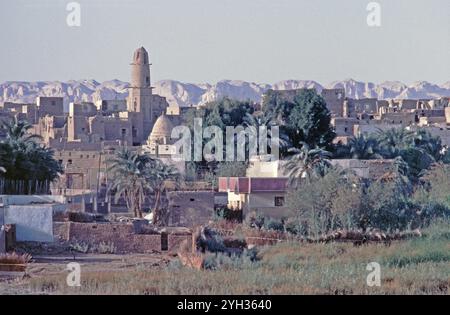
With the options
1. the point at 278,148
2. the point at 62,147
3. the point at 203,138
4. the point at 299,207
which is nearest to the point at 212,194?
the point at 299,207

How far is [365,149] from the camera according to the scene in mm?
33062

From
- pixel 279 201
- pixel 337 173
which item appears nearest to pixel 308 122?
pixel 279 201

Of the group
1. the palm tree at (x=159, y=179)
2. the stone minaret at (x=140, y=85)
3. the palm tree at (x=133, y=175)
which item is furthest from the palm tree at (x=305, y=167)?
the stone minaret at (x=140, y=85)

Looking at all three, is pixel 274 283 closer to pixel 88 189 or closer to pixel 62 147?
pixel 88 189

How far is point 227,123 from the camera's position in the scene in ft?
119

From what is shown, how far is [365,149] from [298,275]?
1766cm

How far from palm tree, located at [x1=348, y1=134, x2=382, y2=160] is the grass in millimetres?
12929

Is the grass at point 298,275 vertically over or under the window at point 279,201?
under

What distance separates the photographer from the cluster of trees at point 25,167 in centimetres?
2742

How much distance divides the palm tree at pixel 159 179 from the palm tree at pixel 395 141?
279 inches

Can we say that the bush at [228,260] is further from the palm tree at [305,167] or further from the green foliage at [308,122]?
the green foliage at [308,122]

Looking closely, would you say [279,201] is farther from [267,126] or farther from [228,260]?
[267,126]

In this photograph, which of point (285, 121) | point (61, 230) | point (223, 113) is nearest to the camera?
point (61, 230)
